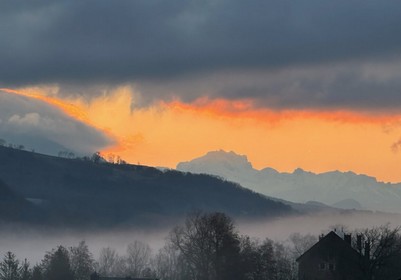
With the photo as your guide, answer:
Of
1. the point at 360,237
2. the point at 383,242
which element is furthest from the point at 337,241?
the point at 383,242

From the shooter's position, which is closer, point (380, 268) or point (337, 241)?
point (380, 268)

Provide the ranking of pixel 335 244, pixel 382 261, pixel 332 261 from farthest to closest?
1. pixel 335 244
2. pixel 332 261
3. pixel 382 261

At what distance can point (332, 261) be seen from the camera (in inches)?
7677

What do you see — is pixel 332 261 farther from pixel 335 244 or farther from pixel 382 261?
pixel 382 261

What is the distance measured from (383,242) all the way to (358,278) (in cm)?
750

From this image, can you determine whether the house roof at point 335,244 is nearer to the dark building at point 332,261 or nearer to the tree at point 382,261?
the dark building at point 332,261

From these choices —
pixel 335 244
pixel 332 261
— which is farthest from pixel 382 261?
pixel 335 244

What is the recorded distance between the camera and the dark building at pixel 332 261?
187750mm

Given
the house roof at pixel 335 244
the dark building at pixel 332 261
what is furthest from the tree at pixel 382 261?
the house roof at pixel 335 244

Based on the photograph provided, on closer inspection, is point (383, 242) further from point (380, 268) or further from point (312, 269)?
point (312, 269)

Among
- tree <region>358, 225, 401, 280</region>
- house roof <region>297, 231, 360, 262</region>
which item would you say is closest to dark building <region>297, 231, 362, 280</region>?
house roof <region>297, 231, 360, 262</region>

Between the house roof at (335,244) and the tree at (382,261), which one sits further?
the house roof at (335,244)

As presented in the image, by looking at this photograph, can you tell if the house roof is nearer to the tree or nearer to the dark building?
the dark building

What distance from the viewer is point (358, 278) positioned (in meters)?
179
